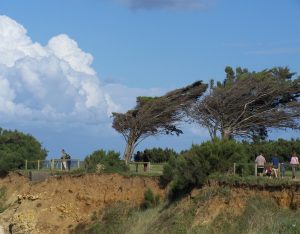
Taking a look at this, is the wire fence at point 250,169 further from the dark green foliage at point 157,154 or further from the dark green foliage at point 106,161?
the dark green foliage at point 157,154

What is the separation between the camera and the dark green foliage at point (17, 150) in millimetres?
55644

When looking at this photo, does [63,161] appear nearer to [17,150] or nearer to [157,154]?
[17,150]

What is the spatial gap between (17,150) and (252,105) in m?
21.7

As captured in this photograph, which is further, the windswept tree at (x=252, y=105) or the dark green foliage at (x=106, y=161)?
the windswept tree at (x=252, y=105)

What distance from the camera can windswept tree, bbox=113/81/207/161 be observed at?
61625mm

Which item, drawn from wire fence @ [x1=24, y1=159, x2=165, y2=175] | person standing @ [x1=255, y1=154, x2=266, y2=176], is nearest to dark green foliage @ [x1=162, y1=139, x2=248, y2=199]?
person standing @ [x1=255, y1=154, x2=266, y2=176]

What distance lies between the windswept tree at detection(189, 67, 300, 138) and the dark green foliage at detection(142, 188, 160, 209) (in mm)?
20201

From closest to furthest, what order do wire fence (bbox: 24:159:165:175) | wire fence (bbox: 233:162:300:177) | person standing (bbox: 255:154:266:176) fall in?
wire fence (bbox: 233:162:300:177) → person standing (bbox: 255:154:266:176) → wire fence (bbox: 24:159:165:175)

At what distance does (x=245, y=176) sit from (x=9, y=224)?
2087 centimetres

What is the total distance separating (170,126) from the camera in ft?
213

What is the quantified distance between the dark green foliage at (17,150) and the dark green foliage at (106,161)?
9902 mm

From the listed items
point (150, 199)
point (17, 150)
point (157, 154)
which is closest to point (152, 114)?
point (157, 154)

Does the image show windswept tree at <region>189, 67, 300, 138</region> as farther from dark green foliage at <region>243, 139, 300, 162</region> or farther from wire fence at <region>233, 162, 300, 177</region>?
wire fence at <region>233, 162, 300, 177</region>

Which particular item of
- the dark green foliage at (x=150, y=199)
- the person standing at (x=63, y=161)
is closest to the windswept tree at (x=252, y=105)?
the person standing at (x=63, y=161)
